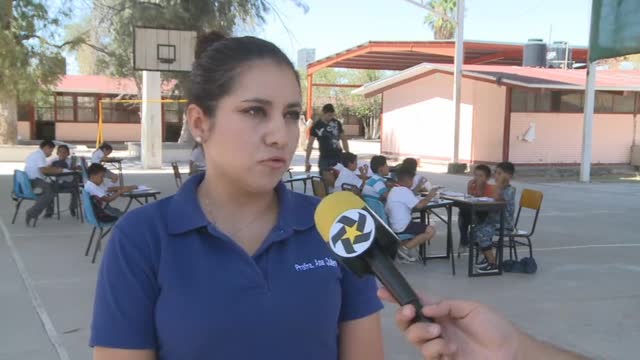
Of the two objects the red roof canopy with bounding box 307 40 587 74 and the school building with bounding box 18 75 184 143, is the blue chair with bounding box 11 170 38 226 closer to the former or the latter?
the red roof canopy with bounding box 307 40 587 74

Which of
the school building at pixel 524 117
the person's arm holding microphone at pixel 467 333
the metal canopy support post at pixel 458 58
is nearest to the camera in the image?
the person's arm holding microphone at pixel 467 333

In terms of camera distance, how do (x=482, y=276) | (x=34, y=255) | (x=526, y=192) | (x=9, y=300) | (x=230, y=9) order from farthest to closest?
(x=230, y=9) → (x=526, y=192) → (x=34, y=255) → (x=482, y=276) → (x=9, y=300)

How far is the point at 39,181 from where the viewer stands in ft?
29.5

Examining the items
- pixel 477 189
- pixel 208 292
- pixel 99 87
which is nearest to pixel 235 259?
pixel 208 292

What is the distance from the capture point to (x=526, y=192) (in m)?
7.42

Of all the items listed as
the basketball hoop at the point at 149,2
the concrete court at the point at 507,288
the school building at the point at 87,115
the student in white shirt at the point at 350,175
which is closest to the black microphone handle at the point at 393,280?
the concrete court at the point at 507,288

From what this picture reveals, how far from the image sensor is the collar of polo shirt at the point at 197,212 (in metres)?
1.40

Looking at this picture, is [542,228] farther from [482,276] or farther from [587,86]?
[587,86]

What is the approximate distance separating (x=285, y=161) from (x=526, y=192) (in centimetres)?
650

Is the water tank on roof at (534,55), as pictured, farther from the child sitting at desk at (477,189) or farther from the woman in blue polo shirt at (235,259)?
the woman in blue polo shirt at (235,259)

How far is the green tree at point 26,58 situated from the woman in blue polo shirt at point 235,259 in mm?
16875

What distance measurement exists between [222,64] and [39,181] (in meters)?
8.49

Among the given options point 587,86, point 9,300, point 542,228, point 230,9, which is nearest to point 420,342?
point 9,300

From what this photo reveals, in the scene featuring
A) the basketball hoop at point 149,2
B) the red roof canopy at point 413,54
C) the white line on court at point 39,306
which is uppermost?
the red roof canopy at point 413,54
